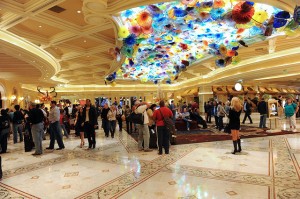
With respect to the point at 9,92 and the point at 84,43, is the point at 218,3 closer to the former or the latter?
the point at 84,43

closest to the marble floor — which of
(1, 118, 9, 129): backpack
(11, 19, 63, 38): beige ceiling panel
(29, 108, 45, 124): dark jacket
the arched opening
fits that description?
(1, 118, 9, 129): backpack

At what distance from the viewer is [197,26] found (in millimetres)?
7461

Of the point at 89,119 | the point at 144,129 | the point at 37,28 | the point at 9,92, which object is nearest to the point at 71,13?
the point at 37,28

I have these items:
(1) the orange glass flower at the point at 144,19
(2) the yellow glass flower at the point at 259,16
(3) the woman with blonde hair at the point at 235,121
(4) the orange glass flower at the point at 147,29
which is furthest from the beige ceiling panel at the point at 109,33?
(3) the woman with blonde hair at the point at 235,121

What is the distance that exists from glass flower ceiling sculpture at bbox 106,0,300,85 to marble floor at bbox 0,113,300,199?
2849 millimetres

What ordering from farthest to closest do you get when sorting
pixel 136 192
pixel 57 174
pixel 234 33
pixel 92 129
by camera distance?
pixel 234 33, pixel 92 129, pixel 57 174, pixel 136 192

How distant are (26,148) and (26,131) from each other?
0.50 m

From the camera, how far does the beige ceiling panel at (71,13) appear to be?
5836 mm

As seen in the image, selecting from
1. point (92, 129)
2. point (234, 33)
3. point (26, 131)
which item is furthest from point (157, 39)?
point (26, 131)

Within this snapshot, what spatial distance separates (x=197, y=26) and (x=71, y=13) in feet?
13.2

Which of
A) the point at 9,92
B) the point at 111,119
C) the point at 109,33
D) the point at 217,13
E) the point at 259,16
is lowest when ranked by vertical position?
the point at 111,119

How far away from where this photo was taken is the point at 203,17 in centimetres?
555

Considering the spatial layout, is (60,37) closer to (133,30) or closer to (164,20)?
(133,30)

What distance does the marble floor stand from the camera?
10.3 feet
